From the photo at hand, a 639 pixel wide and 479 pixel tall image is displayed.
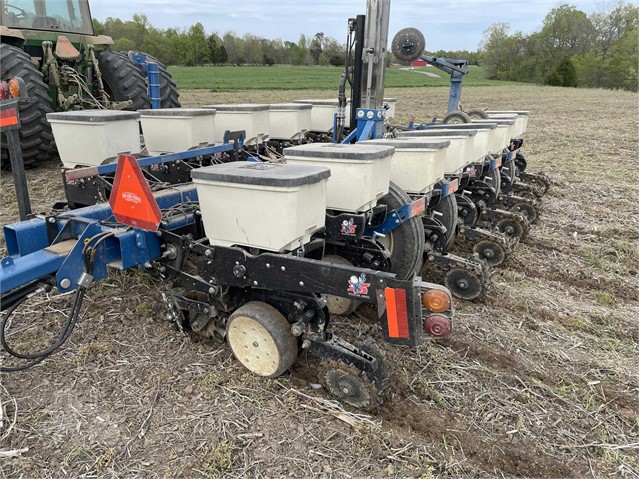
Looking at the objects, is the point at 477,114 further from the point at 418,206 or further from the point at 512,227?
the point at 418,206

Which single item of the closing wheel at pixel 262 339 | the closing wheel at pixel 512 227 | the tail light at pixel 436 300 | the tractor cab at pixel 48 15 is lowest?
the closing wheel at pixel 512 227

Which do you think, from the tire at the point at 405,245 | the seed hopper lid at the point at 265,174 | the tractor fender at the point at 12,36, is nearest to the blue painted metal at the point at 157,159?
the seed hopper lid at the point at 265,174

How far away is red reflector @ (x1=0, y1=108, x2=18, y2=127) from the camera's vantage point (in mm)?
2541

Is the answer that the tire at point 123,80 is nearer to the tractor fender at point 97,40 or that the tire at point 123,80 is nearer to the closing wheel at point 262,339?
the tractor fender at point 97,40

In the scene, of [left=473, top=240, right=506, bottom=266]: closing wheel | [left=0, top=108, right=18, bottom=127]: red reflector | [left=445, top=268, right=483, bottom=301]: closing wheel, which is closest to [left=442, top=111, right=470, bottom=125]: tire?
[left=473, top=240, right=506, bottom=266]: closing wheel

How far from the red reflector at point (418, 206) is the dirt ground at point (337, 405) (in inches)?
30.0

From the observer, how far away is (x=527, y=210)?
540 centimetres

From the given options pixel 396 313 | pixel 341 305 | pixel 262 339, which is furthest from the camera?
pixel 341 305

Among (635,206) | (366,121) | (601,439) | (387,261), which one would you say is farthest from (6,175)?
(635,206)

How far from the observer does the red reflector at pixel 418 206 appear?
125 inches

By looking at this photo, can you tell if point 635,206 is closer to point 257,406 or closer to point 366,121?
point 366,121

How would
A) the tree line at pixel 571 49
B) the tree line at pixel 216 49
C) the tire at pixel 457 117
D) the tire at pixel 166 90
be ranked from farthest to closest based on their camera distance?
the tree line at pixel 216 49 < the tree line at pixel 571 49 < the tire at pixel 166 90 < the tire at pixel 457 117

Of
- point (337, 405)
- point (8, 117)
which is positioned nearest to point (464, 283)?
point (337, 405)

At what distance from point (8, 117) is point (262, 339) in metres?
1.74
